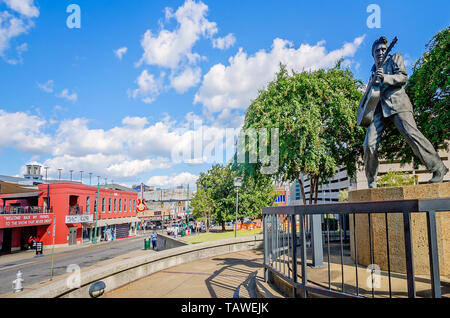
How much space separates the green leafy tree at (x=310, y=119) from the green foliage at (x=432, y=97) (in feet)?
6.18

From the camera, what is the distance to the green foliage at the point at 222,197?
1539 inches

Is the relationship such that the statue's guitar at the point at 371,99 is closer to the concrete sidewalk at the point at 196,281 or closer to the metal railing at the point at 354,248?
the metal railing at the point at 354,248

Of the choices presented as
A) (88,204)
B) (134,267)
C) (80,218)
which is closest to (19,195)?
(80,218)

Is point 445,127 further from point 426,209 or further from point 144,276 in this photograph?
point 144,276

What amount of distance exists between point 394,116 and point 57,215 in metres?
39.4

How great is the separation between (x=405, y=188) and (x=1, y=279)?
68.2ft

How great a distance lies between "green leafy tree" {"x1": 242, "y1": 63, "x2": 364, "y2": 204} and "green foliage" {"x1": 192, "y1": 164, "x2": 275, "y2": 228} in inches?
847

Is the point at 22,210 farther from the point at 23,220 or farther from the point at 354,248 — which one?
the point at 354,248

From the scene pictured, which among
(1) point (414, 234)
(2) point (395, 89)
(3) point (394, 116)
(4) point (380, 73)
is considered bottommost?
(1) point (414, 234)

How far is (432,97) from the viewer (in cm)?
1409

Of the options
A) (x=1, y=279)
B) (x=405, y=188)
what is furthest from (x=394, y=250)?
(x=1, y=279)

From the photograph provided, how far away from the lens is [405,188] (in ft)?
21.1

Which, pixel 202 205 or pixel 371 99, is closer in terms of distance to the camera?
pixel 371 99

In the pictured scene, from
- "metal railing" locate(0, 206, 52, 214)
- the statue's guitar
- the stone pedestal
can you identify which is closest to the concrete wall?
the stone pedestal
